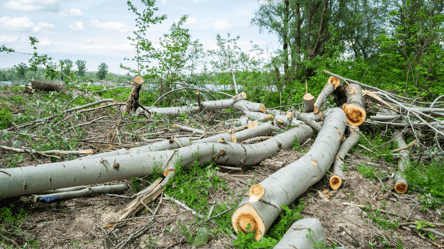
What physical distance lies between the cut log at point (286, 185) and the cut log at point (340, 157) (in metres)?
0.14

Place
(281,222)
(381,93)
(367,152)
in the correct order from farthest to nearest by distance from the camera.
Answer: (381,93), (367,152), (281,222)

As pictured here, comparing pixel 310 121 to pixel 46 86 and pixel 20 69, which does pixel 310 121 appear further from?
pixel 20 69

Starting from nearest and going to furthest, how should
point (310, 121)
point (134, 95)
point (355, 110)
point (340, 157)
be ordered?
point (340, 157), point (355, 110), point (310, 121), point (134, 95)

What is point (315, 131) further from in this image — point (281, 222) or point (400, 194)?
point (281, 222)

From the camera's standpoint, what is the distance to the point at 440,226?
10.1ft

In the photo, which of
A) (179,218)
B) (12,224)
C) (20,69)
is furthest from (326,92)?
(20,69)

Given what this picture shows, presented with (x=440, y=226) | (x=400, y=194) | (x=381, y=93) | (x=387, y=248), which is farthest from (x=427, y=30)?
(x=387, y=248)

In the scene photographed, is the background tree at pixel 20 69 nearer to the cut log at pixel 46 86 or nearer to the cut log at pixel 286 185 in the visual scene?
the cut log at pixel 46 86

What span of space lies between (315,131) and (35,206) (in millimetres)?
5503

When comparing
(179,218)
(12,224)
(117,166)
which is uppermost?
(117,166)

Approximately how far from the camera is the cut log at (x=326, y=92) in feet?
19.0

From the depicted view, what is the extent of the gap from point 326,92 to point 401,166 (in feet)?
7.39

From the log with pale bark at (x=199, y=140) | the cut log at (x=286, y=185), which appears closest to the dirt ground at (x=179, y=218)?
the cut log at (x=286, y=185)

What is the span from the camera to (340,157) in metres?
4.58
